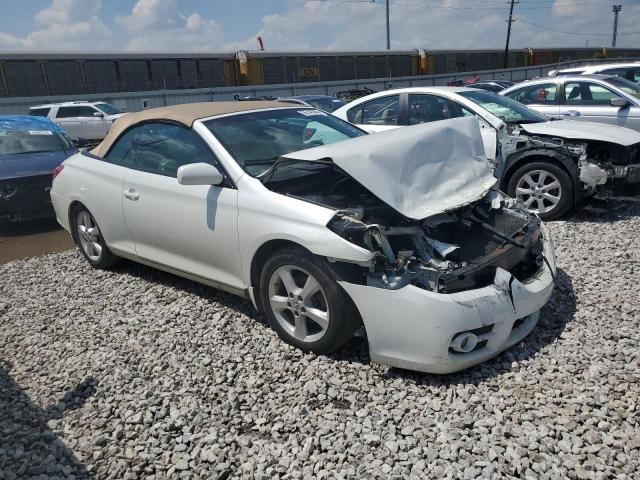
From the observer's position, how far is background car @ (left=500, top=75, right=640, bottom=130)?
26.0ft

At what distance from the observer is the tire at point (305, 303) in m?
3.05

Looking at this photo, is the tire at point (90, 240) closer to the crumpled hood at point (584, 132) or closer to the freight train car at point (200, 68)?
the crumpled hood at point (584, 132)

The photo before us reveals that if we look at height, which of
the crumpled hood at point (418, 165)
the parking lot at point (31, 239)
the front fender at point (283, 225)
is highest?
the crumpled hood at point (418, 165)

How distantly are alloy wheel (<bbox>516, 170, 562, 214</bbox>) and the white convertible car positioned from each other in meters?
2.28

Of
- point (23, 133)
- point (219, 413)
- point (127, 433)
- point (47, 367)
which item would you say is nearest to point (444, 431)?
point (219, 413)

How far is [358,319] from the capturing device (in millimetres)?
3102

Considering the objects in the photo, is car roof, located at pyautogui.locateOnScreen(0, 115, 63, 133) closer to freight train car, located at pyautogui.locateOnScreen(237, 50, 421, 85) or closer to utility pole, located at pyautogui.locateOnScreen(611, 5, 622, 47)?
freight train car, located at pyautogui.locateOnScreen(237, 50, 421, 85)

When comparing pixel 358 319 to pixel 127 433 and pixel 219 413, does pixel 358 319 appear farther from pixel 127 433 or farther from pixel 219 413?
pixel 127 433

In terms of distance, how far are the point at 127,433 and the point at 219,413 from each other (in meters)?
0.49

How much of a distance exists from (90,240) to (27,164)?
2.90m

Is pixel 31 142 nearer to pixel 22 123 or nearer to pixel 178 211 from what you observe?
pixel 22 123

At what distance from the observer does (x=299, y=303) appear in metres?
3.24

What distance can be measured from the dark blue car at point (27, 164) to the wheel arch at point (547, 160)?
6050 millimetres

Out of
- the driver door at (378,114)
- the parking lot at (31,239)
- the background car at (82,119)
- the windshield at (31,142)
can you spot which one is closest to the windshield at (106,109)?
the background car at (82,119)
